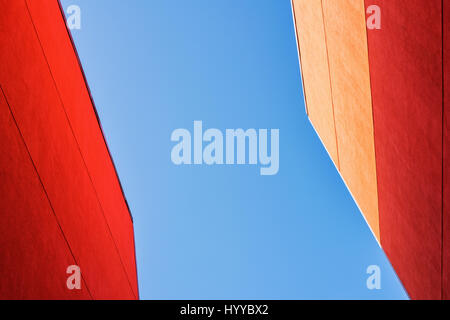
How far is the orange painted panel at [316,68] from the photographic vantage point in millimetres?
10781

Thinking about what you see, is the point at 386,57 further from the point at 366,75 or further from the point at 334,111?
the point at 334,111

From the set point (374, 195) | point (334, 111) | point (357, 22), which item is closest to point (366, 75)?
point (357, 22)

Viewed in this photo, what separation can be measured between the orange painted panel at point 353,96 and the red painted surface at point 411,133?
438mm

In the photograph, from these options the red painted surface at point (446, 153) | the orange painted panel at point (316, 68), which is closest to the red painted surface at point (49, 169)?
the red painted surface at point (446, 153)

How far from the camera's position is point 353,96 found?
29.6 ft

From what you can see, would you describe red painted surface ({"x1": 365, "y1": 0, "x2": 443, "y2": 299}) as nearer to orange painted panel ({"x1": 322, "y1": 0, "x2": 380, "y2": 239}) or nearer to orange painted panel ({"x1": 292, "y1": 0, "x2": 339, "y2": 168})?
orange painted panel ({"x1": 322, "y1": 0, "x2": 380, "y2": 239})

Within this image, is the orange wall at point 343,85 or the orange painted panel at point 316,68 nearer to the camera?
the orange wall at point 343,85

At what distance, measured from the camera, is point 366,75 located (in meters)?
7.98

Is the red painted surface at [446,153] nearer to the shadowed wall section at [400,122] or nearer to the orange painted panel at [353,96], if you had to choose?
the shadowed wall section at [400,122]

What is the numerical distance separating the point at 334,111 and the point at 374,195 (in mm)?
2639

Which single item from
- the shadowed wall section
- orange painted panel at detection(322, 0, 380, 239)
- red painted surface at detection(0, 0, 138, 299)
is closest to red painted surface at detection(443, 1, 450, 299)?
the shadowed wall section

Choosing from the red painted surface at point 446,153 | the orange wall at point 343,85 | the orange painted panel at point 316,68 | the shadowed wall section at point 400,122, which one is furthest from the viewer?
the orange painted panel at point 316,68

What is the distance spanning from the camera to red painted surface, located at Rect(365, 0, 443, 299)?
5.34 m

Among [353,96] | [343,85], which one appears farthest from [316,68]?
[353,96]
